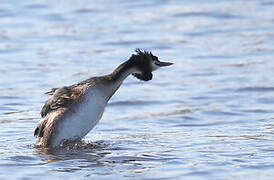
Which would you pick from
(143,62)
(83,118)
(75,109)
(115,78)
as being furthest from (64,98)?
(143,62)

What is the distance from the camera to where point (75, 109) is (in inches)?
408

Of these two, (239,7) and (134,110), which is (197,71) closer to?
(134,110)

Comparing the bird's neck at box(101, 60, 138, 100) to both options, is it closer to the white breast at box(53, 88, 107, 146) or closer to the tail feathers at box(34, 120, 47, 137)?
the white breast at box(53, 88, 107, 146)

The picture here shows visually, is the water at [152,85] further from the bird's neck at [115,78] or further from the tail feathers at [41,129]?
the bird's neck at [115,78]

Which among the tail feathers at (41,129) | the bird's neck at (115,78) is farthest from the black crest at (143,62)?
the tail feathers at (41,129)

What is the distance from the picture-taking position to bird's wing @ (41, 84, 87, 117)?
34.4ft

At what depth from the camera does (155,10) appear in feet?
66.3

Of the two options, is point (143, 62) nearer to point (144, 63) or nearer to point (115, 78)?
point (144, 63)

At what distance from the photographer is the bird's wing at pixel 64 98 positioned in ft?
34.4

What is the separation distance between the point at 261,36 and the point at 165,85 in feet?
12.4

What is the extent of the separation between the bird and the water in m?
0.21

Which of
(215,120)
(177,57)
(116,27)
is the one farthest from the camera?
(116,27)

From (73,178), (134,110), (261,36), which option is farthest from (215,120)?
(261,36)

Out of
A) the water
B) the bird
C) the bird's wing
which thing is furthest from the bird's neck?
the water
